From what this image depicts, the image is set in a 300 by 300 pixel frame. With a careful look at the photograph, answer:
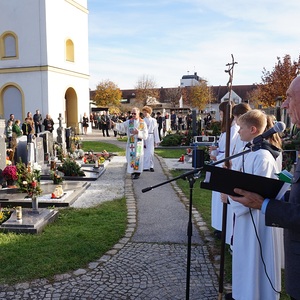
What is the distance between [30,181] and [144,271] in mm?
3505

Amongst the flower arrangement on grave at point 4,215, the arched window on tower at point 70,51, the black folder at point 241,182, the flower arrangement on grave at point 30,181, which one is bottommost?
the flower arrangement on grave at point 4,215

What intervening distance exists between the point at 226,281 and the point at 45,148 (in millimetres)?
10410

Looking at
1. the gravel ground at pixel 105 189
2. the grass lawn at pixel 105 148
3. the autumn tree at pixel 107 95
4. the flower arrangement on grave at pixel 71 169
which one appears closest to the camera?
the gravel ground at pixel 105 189

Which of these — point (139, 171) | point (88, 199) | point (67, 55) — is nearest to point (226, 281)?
point (88, 199)

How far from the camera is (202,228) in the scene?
6277mm

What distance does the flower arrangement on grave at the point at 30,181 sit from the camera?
277 inches

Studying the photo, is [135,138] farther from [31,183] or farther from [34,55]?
[34,55]

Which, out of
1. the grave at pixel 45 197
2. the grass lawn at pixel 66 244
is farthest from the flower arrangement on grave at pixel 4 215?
the grave at pixel 45 197

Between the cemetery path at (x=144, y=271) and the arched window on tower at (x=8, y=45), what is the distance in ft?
74.8

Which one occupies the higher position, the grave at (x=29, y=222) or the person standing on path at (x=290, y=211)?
the person standing on path at (x=290, y=211)

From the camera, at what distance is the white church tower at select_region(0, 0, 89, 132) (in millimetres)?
25281

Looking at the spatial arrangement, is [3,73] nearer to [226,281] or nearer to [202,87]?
[226,281]

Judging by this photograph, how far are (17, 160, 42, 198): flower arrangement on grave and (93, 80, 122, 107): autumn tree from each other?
150 ft

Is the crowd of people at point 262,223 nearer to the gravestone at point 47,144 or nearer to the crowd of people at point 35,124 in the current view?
the gravestone at point 47,144
